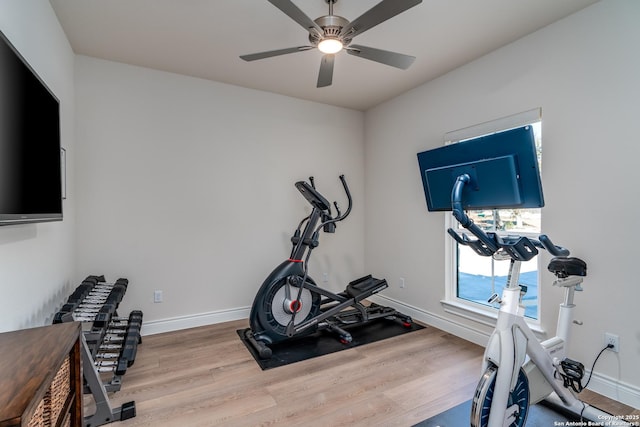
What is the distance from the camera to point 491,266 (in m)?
3.01

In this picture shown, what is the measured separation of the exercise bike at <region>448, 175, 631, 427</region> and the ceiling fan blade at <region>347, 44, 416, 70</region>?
1011 millimetres

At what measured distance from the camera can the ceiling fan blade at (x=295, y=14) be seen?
5.35 ft

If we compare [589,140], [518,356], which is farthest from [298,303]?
[589,140]

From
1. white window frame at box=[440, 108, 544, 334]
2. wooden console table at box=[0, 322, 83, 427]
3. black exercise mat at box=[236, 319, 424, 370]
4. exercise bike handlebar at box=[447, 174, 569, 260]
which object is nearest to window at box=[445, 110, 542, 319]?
white window frame at box=[440, 108, 544, 334]

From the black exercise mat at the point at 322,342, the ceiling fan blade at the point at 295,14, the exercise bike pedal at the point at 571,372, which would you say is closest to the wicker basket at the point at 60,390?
the black exercise mat at the point at 322,342

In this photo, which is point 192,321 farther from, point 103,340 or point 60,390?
point 60,390

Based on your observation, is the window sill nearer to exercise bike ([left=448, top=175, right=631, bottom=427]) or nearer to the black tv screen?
exercise bike ([left=448, top=175, right=631, bottom=427])

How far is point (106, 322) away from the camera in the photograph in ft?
6.28

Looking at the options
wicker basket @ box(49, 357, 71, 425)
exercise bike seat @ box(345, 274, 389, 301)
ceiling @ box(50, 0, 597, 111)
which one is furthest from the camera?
exercise bike seat @ box(345, 274, 389, 301)

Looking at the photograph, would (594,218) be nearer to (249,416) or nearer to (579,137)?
(579,137)

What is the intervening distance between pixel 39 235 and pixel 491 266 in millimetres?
3518

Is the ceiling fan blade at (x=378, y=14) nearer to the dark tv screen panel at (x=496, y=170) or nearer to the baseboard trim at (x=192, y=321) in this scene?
the dark tv screen panel at (x=496, y=170)

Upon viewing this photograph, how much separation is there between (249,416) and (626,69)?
128 inches

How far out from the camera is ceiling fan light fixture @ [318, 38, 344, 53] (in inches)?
79.2
